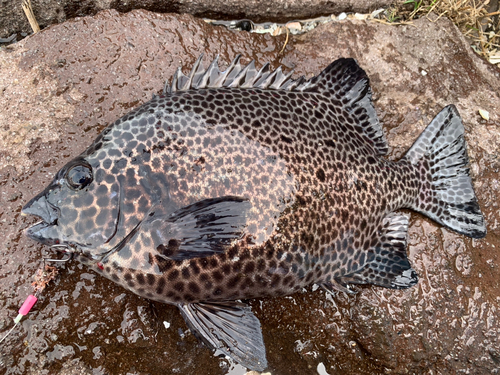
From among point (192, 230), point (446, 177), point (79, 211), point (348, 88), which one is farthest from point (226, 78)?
point (446, 177)

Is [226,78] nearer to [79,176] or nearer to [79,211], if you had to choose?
[79,176]

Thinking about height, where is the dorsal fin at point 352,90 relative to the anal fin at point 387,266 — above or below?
above

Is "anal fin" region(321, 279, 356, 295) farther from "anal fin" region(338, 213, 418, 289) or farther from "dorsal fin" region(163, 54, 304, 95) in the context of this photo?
"dorsal fin" region(163, 54, 304, 95)

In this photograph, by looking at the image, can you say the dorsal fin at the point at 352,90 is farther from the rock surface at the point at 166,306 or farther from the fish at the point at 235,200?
the rock surface at the point at 166,306

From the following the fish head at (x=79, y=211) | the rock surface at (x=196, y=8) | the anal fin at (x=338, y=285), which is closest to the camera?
the fish head at (x=79, y=211)

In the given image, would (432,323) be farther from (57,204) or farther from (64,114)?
(64,114)

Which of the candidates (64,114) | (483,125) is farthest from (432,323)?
(64,114)

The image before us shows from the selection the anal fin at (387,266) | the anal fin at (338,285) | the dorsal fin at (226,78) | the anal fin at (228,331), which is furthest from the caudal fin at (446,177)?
the anal fin at (228,331)
